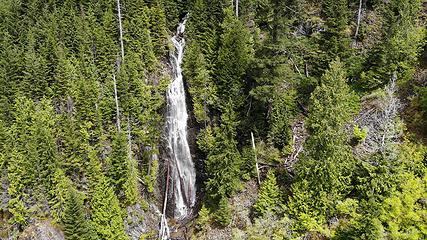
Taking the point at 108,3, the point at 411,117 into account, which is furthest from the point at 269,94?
the point at 108,3

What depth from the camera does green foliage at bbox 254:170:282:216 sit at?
33844 mm

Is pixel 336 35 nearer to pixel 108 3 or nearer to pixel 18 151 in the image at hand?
pixel 108 3

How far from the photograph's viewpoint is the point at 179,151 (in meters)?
41.1

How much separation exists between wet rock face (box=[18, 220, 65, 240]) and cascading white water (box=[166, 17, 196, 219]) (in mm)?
11397

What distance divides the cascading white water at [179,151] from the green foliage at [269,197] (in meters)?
8.92

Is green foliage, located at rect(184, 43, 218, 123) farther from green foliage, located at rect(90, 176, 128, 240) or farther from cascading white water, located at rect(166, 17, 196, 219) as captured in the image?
green foliage, located at rect(90, 176, 128, 240)

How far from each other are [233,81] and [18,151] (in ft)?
66.0

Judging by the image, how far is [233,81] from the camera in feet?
126

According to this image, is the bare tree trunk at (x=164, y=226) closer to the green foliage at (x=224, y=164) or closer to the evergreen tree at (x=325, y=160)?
the green foliage at (x=224, y=164)

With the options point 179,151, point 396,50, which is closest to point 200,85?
point 179,151

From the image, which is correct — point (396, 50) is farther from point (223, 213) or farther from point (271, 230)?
point (223, 213)

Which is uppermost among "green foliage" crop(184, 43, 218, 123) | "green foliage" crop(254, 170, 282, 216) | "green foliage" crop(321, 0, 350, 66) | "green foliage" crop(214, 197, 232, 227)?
"green foliage" crop(321, 0, 350, 66)

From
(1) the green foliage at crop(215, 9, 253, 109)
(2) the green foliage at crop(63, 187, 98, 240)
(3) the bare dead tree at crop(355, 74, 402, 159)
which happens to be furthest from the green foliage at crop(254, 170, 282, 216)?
(2) the green foliage at crop(63, 187, 98, 240)

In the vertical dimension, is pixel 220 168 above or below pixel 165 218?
above
